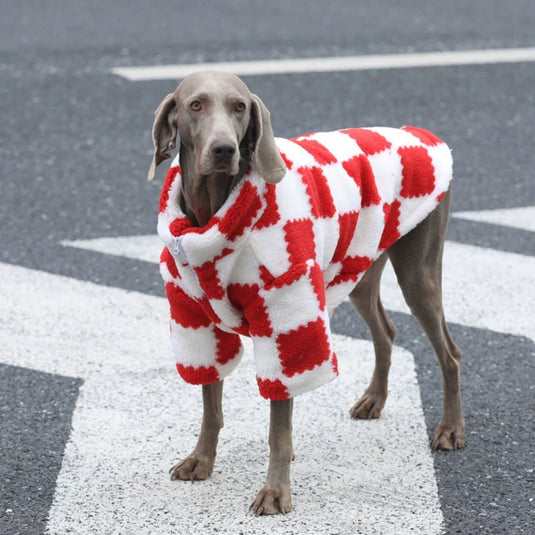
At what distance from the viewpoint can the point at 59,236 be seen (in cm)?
607

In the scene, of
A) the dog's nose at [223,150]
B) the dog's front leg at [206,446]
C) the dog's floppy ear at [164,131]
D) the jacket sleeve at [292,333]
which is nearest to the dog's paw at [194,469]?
the dog's front leg at [206,446]

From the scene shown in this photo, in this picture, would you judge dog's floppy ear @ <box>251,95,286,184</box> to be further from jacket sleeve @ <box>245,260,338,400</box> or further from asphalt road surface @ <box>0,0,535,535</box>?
asphalt road surface @ <box>0,0,535,535</box>

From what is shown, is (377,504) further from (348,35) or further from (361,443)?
(348,35)

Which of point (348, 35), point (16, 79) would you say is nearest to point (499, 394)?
point (16, 79)

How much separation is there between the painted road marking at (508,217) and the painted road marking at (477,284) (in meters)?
0.40

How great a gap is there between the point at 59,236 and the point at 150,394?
190cm

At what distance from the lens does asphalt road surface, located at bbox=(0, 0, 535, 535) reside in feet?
12.1

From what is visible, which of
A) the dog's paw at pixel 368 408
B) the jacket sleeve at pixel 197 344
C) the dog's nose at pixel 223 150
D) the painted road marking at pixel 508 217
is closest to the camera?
the dog's nose at pixel 223 150

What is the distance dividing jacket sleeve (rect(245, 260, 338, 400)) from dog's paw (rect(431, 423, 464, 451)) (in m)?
0.68

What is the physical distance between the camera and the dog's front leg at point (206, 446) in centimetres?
385

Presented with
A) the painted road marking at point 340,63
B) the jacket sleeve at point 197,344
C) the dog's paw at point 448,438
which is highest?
the jacket sleeve at point 197,344

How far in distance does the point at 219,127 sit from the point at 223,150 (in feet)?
0.26

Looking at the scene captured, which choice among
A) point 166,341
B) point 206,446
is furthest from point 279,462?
point 166,341

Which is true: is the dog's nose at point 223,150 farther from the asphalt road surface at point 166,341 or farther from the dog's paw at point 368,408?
the dog's paw at point 368,408
